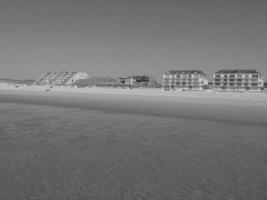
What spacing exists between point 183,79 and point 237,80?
→ 24.2 m

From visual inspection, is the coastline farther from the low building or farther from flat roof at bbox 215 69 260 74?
the low building

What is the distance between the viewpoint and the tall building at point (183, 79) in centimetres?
12394

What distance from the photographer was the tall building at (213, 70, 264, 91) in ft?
372

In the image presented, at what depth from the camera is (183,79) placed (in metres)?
126

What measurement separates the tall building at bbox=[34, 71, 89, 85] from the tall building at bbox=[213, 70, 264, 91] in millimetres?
94878

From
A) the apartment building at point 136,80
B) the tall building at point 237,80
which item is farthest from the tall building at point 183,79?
the apartment building at point 136,80

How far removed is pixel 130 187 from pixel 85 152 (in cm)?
331

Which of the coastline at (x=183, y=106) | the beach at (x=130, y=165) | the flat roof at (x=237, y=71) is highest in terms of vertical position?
the flat roof at (x=237, y=71)

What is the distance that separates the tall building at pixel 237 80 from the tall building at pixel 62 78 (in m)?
94.9

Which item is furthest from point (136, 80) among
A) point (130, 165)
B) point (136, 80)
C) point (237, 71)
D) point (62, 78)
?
point (130, 165)

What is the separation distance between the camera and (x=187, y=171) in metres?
6.89

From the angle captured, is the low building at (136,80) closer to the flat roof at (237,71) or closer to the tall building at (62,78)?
the flat roof at (237,71)

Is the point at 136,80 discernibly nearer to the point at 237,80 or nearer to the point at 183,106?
the point at 237,80

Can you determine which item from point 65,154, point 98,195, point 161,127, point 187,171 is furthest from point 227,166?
point 161,127
